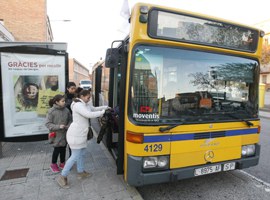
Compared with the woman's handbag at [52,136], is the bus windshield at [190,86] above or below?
above

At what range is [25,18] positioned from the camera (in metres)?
17.5

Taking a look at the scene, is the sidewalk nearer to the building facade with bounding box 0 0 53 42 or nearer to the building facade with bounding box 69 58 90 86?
the building facade with bounding box 0 0 53 42

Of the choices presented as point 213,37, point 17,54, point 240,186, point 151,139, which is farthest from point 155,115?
point 17,54

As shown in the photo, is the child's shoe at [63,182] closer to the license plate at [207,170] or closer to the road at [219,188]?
the road at [219,188]

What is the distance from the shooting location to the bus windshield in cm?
272

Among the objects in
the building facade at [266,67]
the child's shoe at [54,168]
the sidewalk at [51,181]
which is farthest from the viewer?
the building facade at [266,67]

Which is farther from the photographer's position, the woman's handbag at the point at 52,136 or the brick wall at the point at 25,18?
the brick wall at the point at 25,18

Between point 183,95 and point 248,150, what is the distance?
1662 mm

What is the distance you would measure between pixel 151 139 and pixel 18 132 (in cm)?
368

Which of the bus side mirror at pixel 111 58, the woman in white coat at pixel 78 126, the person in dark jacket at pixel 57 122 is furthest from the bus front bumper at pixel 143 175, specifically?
the person in dark jacket at pixel 57 122

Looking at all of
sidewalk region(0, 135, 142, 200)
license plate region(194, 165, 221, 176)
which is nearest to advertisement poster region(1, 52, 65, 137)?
sidewalk region(0, 135, 142, 200)

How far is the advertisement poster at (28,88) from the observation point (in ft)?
14.9

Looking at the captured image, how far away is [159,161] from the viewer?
2.81 m

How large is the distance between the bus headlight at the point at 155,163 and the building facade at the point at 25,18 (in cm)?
1829
